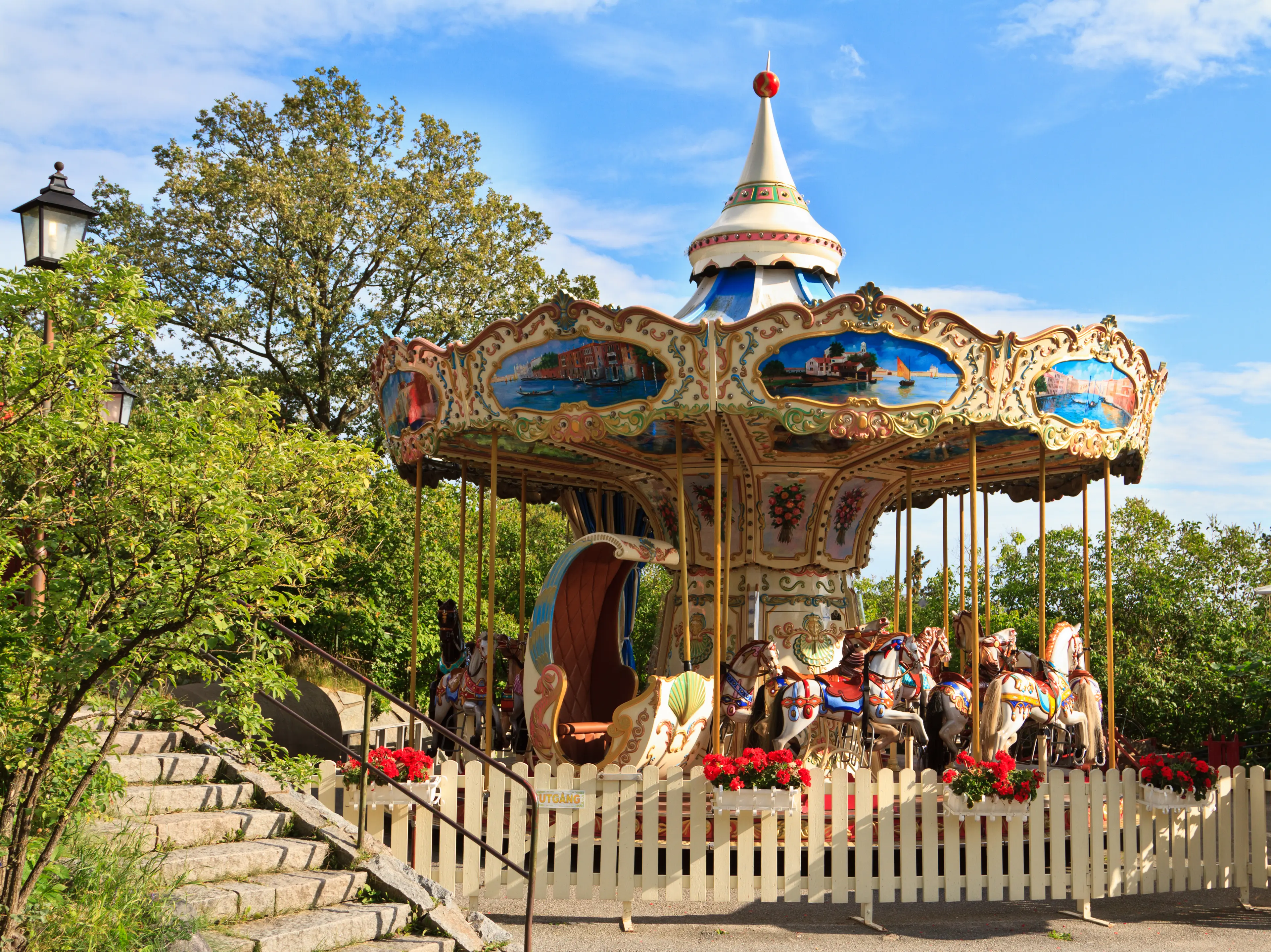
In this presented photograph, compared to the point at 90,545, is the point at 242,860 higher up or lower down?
lower down

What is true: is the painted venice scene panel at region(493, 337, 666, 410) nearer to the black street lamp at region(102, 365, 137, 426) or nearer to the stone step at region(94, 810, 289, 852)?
the black street lamp at region(102, 365, 137, 426)

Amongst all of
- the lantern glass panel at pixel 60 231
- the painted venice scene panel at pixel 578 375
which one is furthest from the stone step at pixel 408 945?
the painted venice scene panel at pixel 578 375

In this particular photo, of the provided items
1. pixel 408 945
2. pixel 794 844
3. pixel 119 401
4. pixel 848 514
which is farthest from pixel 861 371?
pixel 408 945

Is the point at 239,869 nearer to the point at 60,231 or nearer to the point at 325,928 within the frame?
the point at 325,928

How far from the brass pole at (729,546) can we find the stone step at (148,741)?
212 inches

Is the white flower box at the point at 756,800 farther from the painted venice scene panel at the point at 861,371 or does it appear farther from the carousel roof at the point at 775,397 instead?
the painted venice scene panel at the point at 861,371

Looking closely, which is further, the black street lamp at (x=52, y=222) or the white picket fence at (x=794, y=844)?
the white picket fence at (x=794, y=844)

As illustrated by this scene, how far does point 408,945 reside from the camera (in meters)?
Answer: 5.66

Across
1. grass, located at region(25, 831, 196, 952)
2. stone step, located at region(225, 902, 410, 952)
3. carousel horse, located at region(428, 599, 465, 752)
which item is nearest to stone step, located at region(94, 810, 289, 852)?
grass, located at region(25, 831, 196, 952)

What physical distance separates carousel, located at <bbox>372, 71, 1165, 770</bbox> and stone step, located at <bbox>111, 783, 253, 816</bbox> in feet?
10.6

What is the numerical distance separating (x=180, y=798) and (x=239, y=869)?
27.5 inches

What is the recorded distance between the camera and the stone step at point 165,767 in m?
6.29

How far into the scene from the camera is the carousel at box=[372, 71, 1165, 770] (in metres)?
9.03

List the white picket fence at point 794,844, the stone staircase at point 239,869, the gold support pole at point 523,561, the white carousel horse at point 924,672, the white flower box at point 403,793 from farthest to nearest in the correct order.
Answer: the gold support pole at point 523,561 < the white carousel horse at point 924,672 < the white picket fence at point 794,844 < the white flower box at point 403,793 < the stone staircase at point 239,869
